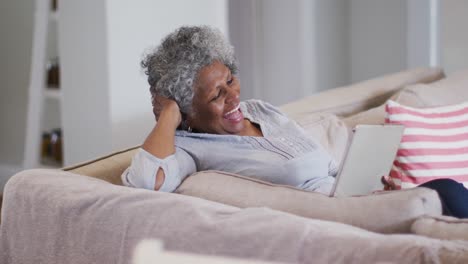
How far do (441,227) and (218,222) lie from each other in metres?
0.36

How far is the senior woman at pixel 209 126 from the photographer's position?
180cm

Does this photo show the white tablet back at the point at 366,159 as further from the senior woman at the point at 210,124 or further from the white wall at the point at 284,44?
the white wall at the point at 284,44

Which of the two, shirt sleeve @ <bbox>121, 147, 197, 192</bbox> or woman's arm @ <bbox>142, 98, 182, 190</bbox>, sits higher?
woman's arm @ <bbox>142, 98, 182, 190</bbox>

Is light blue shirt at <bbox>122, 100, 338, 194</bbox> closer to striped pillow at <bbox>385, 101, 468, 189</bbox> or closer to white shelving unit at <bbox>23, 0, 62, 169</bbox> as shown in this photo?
striped pillow at <bbox>385, 101, 468, 189</bbox>

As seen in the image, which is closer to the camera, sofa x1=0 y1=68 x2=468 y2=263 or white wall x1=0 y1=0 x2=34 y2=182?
sofa x1=0 y1=68 x2=468 y2=263

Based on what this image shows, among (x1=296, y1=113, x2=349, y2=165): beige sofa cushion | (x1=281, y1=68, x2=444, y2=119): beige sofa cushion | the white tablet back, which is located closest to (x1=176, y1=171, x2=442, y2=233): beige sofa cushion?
the white tablet back

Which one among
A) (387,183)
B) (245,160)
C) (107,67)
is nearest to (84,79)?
(107,67)

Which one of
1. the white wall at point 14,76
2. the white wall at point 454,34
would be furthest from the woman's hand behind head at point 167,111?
the white wall at point 454,34

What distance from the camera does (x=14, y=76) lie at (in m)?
3.90

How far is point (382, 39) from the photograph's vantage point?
4684 millimetres

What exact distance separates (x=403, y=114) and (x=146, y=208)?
3.90ft

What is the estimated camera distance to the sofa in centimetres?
109

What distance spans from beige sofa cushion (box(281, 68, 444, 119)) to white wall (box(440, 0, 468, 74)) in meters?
0.96

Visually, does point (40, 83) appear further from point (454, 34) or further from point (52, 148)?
point (454, 34)
